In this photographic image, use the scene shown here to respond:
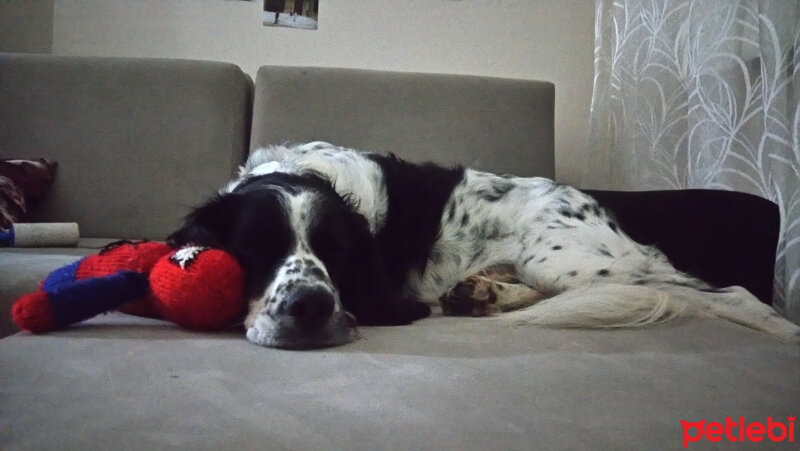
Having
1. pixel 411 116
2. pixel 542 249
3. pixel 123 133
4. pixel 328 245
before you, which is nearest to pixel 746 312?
pixel 542 249

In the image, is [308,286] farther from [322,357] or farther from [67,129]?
[67,129]

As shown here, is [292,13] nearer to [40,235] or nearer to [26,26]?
[26,26]

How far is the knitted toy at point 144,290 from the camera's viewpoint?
1.06 meters

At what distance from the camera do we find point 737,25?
6.04 feet

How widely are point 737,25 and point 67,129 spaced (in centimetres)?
246

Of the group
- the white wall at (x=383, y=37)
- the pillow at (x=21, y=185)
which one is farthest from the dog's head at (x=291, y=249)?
the white wall at (x=383, y=37)

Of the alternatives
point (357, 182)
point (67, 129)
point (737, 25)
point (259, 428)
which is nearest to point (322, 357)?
point (259, 428)

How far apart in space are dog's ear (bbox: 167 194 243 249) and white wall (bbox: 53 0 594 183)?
1707mm

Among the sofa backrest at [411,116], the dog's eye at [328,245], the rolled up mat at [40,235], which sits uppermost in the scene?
the sofa backrest at [411,116]

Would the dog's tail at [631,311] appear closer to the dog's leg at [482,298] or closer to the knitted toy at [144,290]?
the dog's leg at [482,298]

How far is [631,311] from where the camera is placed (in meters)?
1.38

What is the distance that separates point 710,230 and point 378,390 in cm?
138

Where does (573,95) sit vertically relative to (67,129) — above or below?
above

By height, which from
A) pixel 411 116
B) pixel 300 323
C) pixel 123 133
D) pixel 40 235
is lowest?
pixel 40 235
